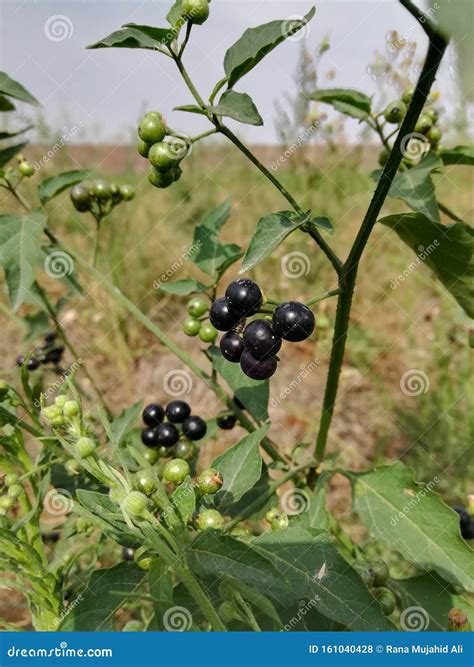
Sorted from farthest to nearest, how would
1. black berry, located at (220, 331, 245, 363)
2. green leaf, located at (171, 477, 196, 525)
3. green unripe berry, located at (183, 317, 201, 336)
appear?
1. green unripe berry, located at (183, 317, 201, 336)
2. black berry, located at (220, 331, 245, 363)
3. green leaf, located at (171, 477, 196, 525)

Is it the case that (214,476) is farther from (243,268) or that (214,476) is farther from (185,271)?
(185,271)

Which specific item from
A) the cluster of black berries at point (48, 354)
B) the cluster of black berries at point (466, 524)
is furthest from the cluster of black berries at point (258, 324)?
the cluster of black berries at point (48, 354)

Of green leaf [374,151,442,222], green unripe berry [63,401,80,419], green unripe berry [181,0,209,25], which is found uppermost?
green leaf [374,151,442,222]

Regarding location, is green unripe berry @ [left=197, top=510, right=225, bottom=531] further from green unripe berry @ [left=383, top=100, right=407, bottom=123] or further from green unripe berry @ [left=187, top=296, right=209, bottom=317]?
green unripe berry @ [left=383, top=100, right=407, bottom=123]

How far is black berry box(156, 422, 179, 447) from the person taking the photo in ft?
7.11

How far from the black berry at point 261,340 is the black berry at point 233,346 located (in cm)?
12

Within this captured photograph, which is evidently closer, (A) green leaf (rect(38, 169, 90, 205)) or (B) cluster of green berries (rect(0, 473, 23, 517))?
(B) cluster of green berries (rect(0, 473, 23, 517))

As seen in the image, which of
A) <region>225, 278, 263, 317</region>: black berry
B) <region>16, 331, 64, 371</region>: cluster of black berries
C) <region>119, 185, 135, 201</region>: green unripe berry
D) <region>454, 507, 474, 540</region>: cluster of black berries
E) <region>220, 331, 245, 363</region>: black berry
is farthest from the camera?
<region>16, 331, 64, 371</region>: cluster of black berries

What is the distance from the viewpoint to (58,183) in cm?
232

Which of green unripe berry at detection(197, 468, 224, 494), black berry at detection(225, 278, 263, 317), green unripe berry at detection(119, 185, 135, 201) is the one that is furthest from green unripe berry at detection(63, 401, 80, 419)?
green unripe berry at detection(119, 185, 135, 201)

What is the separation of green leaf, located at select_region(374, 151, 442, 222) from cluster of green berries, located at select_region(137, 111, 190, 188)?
628 millimetres

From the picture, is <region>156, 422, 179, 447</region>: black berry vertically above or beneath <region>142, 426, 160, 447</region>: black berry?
above

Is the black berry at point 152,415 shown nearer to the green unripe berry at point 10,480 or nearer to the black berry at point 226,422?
the black berry at point 226,422

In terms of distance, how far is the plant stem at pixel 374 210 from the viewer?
1.17 m
